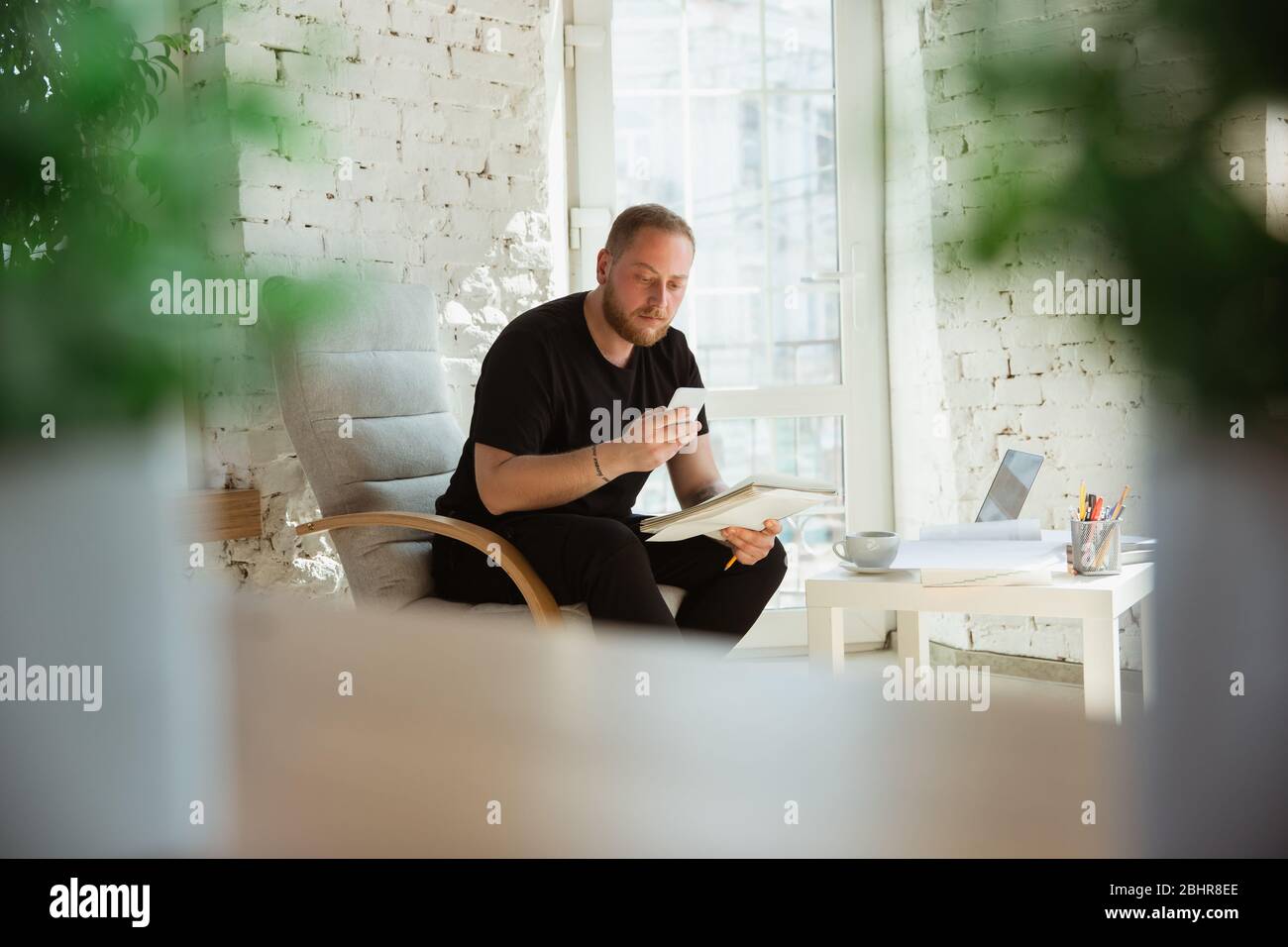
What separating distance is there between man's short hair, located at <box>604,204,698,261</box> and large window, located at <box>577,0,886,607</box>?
1104mm

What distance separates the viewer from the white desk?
182cm

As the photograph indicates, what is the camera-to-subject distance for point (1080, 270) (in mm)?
436

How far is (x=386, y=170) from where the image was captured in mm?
2648

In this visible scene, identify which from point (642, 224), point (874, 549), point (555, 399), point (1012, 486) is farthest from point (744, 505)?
point (1012, 486)

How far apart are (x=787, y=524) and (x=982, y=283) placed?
3.09 meters

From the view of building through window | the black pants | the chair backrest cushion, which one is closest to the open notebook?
the black pants

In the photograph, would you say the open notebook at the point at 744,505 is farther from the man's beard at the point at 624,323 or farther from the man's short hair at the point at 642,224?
the man's short hair at the point at 642,224

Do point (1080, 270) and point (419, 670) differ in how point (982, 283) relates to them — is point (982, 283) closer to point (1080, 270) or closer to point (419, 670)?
point (1080, 270)

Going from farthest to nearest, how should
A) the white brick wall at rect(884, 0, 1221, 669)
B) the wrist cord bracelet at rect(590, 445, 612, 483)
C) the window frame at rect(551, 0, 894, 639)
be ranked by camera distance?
the window frame at rect(551, 0, 894, 639), the white brick wall at rect(884, 0, 1221, 669), the wrist cord bracelet at rect(590, 445, 612, 483)

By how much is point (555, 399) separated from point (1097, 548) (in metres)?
0.97

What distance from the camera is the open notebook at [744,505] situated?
178cm

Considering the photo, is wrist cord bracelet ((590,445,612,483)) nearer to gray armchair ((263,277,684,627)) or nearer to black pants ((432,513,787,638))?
black pants ((432,513,787,638))

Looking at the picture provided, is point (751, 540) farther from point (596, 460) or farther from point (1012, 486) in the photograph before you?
point (1012, 486)
